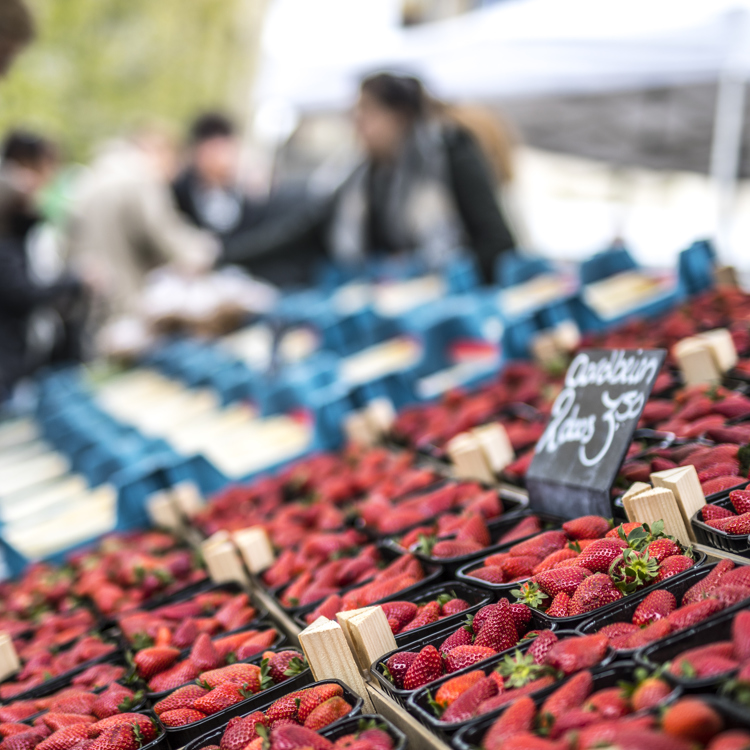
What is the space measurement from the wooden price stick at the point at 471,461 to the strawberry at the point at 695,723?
1.02 meters

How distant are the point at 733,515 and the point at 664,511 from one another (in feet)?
0.37

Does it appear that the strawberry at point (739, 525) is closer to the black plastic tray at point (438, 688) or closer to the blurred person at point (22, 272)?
the black plastic tray at point (438, 688)

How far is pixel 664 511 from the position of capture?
1332mm

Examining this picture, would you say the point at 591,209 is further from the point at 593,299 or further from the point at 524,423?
the point at 524,423

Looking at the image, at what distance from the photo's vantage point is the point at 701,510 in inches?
53.5

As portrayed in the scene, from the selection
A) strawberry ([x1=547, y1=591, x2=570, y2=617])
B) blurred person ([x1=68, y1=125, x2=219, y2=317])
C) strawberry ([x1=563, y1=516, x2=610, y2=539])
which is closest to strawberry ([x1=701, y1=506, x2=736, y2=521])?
strawberry ([x1=563, y1=516, x2=610, y2=539])

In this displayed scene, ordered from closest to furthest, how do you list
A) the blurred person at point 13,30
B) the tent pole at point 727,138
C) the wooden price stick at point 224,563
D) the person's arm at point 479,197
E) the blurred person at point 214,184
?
the wooden price stick at point 224,563
the blurred person at point 13,30
the person's arm at point 479,197
the tent pole at point 727,138
the blurred person at point 214,184

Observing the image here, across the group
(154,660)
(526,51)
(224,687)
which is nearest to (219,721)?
(224,687)

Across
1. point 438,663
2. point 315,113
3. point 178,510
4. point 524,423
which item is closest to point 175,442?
point 178,510

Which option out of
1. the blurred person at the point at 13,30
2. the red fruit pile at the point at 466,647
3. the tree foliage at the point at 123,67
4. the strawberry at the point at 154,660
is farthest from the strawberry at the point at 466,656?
the tree foliage at the point at 123,67

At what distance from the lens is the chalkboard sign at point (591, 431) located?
1462mm

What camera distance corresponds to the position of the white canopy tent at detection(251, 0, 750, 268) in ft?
12.1

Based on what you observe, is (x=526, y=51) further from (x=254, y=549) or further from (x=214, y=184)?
(x=254, y=549)

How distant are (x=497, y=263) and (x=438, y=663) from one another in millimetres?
2627
